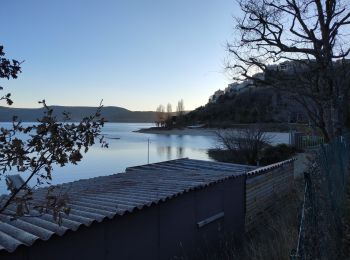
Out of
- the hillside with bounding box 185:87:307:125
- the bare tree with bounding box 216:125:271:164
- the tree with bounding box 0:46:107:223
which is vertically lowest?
the bare tree with bounding box 216:125:271:164

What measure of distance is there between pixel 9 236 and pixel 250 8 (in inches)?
523

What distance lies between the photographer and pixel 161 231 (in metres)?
7.57

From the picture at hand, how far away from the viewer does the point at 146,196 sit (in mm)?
7520

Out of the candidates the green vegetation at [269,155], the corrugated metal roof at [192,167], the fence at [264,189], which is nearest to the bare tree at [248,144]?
the green vegetation at [269,155]

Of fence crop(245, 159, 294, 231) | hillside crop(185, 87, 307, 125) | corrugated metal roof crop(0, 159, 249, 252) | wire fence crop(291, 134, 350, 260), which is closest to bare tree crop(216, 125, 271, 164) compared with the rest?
fence crop(245, 159, 294, 231)

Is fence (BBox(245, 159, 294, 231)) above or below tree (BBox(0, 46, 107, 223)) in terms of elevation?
below

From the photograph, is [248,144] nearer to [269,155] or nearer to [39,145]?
[269,155]

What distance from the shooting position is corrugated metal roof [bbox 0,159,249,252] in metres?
5.09

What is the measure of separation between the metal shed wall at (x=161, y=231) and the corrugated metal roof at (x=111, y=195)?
152 millimetres

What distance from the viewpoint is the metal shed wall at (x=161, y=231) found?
17.8 feet

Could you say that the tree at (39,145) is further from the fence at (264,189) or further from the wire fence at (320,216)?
the fence at (264,189)

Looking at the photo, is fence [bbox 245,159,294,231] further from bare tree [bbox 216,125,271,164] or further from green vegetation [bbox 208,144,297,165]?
green vegetation [bbox 208,144,297,165]

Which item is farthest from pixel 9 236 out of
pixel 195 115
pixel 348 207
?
pixel 195 115

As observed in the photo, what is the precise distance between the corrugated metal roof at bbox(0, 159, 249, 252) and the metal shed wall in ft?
0.50
